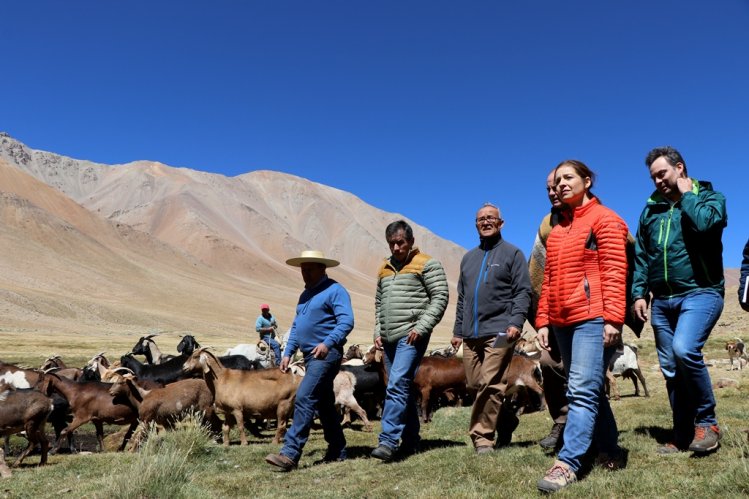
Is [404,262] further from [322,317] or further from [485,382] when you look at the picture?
[485,382]

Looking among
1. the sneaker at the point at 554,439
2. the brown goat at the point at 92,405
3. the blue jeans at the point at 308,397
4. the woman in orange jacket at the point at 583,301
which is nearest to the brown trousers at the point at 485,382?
the sneaker at the point at 554,439

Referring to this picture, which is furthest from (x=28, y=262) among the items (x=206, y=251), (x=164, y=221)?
(x=164, y=221)

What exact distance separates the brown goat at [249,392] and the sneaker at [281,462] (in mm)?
2646

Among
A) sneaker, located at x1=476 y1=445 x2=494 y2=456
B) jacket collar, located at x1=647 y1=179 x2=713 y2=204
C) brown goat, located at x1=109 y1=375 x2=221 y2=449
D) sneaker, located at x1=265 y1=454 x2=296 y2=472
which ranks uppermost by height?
jacket collar, located at x1=647 y1=179 x2=713 y2=204

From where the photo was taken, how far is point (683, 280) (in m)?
4.38

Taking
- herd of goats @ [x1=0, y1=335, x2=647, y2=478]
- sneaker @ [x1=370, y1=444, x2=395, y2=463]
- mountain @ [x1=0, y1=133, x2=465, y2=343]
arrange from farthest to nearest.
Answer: mountain @ [x1=0, y1=133, x2=465, y2=343]
herd of goats @ [x1=0, y1=335, x2=647, y2=478]
sneaker @ [x1=370, y1=444, x2=395, y2=463]

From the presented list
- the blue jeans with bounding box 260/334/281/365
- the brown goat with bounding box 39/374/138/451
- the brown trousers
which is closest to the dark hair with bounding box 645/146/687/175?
the brown trousers

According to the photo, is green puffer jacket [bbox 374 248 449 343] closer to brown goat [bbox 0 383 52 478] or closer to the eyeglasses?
the eyeglasses

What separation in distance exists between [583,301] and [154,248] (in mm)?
123409

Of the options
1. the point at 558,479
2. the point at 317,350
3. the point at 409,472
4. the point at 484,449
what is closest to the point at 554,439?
the point at 484,449

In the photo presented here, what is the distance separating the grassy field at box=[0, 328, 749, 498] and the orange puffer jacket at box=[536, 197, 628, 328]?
111 centimetres

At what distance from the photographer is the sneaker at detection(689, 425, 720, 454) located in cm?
443

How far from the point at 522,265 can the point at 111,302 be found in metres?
80.7

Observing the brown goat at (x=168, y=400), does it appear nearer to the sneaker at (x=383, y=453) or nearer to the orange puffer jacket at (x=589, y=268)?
the sneaker at (x=383, y=453)
